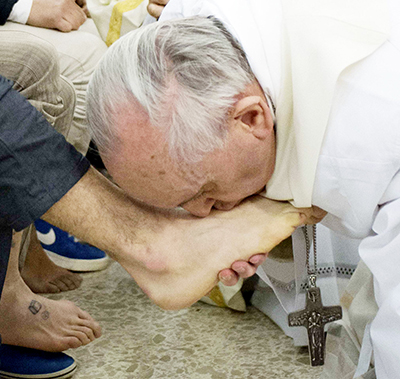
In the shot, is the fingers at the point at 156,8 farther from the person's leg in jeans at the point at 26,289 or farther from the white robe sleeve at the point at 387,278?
the white robe sleeve at the point at 387,278

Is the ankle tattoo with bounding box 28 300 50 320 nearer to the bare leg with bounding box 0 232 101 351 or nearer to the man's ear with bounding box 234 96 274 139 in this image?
the bare leg with bounding box 0 232 101 351

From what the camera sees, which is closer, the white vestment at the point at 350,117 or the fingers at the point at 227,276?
the white vestment at the point at 350,117

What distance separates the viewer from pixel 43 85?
1.15 meters

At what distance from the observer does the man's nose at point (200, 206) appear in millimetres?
980

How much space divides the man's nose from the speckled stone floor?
1.14 ft

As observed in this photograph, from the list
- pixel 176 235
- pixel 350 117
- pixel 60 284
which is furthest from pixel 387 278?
pixel 60 284

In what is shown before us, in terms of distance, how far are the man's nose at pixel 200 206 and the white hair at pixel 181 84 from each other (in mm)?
120

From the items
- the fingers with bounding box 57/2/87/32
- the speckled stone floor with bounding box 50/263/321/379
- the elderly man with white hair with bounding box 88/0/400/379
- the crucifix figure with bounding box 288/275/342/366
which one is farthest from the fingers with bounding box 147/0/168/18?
the crucifix figure with bounding box 288/275/342/366

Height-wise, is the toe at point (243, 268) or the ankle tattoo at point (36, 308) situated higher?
the toe at point (243, 268)

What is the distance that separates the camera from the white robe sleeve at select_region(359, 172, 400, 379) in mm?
790

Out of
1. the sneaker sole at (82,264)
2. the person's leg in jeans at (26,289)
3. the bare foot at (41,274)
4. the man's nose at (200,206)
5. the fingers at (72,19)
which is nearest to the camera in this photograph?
the man's nose at (200,206)

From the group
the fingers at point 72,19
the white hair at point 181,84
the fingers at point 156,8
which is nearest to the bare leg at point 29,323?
the white hair at point 181,84

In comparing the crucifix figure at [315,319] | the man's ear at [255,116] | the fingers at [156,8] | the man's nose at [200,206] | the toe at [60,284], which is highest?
the man's ear at [255,116]

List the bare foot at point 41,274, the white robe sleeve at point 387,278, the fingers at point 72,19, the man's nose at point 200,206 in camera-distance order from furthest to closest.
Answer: the fingers at point 72,19
the bare foot at point 41,274
the man's nose at point 200,206
the white robe sleeve at point 387,278
